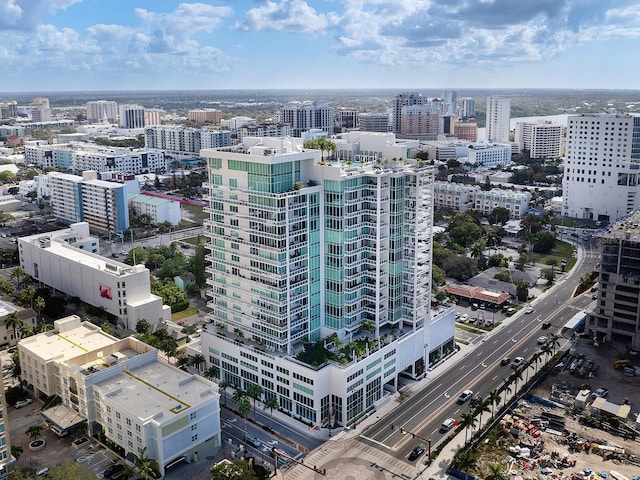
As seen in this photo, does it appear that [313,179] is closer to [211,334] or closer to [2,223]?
[211,334]

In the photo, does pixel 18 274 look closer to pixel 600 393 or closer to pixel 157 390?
pixel 157 390

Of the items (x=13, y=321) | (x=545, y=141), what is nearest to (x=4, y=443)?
(x=13, y=321)

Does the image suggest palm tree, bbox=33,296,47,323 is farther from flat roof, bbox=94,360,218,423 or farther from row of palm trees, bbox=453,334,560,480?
row of palm trees, bbox=453,334,560,480

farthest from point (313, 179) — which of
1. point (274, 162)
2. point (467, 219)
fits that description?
point (467, 219)

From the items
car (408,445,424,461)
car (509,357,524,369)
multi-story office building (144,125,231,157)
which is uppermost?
multi-story office building (144,125,231,157)

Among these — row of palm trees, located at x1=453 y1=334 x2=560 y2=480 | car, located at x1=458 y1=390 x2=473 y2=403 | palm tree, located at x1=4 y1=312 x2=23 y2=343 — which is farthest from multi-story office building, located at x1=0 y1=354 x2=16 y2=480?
car, located at x1=458 y1=390 x2=473 y2=403

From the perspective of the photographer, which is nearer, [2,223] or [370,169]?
[370,169]
